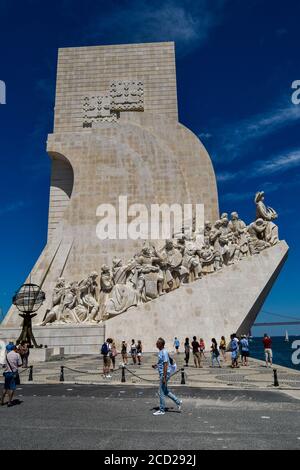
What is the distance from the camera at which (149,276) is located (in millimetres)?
15117

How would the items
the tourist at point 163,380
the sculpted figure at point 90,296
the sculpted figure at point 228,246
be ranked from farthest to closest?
the sculpted figure at point 90,296 → the sculpted figure at point 228,246 → the tourist at point 163,380

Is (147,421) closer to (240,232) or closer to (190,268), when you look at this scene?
(190,268)

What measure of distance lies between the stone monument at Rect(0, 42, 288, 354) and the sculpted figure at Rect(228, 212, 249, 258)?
40mm

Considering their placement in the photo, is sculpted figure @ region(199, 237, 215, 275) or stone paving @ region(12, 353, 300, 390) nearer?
stone paving @ region(12, 353, 300, 390)

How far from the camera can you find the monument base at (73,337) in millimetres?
14453

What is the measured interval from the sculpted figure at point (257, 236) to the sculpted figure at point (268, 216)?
0.59 feet

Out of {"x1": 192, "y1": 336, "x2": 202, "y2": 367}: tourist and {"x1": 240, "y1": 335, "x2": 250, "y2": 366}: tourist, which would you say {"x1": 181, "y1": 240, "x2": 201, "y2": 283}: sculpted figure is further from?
{"x1": 192, "y1": 336, "x2": 202, "y2": 367}: tourist

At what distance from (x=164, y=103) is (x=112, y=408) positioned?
19.6 metres

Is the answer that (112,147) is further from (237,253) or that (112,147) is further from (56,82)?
(237,253)

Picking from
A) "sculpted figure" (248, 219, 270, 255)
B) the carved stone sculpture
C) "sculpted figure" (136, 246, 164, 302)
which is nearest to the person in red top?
the carved stone sculpture

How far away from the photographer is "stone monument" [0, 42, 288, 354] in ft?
46.4

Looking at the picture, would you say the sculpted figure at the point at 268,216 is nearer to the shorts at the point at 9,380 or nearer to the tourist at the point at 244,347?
the tourist at the point at 244,347

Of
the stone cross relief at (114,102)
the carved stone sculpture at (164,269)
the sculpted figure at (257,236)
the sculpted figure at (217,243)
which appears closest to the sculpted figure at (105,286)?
the carved stone sculpture at (164,269)
